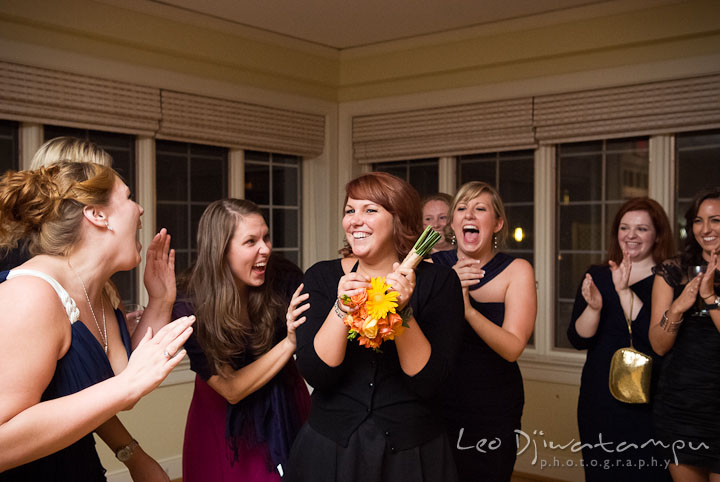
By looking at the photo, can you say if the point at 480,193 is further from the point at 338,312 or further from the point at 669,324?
the point at 338,312

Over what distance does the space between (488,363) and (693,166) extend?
2433 millimetres

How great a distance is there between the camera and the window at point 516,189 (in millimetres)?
4738

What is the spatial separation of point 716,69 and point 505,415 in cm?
263

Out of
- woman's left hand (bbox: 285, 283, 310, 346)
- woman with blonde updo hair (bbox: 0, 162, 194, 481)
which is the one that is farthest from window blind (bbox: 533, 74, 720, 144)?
woman with blonde updo hair (bbox: 0, 162, 194, 481)

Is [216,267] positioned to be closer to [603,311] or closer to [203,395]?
[203,395]

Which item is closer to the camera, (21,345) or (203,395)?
(21,345)

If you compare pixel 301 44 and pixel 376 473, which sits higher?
pixel 301 44

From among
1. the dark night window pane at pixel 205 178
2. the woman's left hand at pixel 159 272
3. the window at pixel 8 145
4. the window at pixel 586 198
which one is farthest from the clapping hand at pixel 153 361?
the window at pixel 586 198

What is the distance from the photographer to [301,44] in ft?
16.7

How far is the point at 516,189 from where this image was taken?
479cm

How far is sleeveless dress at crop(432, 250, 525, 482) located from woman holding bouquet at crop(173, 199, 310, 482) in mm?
610

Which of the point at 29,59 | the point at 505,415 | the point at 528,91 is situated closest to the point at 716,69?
the point at 528,91

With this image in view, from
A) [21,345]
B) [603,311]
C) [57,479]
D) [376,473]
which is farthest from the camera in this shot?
[603,311]

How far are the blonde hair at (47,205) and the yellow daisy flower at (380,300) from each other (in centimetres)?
67
